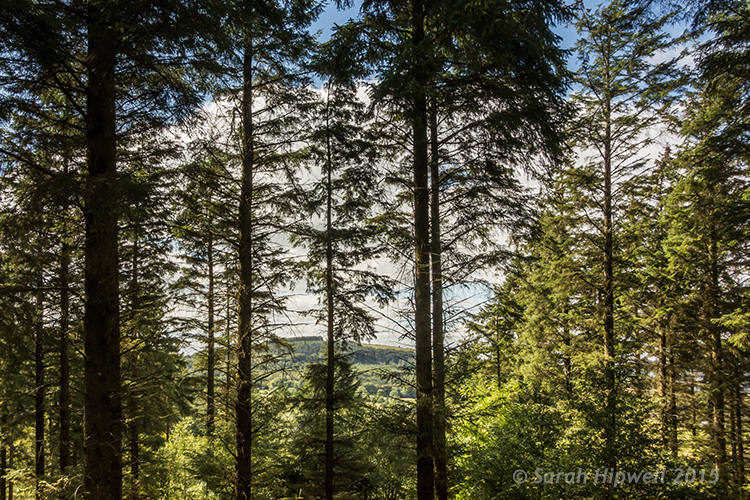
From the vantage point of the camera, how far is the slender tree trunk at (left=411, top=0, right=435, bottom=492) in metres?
6.77

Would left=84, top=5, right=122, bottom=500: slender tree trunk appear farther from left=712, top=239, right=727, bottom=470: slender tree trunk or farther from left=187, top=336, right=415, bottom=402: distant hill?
left=712, top=239, right=727, bottom=470: slender tree trunk

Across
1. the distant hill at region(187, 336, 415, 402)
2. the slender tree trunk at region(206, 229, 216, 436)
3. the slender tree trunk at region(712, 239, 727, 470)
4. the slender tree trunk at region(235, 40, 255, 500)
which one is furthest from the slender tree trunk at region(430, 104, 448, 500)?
the slender tree trunk at region(712, 239, 727, 470)

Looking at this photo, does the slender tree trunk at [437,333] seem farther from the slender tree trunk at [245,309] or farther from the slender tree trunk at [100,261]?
the slender tree trunk at [100,261]

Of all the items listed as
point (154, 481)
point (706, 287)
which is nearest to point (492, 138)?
point (706, 287)

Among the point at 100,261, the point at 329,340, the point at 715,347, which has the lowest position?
the point at 715,347

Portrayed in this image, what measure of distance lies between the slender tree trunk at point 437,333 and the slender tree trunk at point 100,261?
5.36 metres

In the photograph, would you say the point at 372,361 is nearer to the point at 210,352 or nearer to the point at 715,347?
the point at 210,352

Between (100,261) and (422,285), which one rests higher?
(100,261)

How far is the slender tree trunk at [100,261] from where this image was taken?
4.89 meters

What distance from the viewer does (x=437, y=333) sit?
770 centimetres

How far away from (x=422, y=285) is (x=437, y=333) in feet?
4.20

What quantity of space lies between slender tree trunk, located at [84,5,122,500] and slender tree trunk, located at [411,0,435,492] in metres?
5.00

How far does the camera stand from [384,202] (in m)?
8.89

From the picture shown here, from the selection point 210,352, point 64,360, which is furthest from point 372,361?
point 64,360
